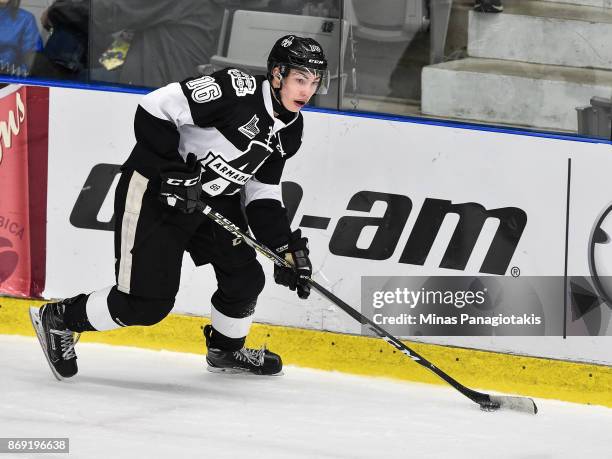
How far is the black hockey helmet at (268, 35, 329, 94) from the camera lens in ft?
11.5

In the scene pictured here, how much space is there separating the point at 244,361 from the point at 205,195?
64 cm

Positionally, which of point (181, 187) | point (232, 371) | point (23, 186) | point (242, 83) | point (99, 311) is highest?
point (242, 83)

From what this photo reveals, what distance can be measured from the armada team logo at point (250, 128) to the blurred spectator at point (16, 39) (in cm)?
123

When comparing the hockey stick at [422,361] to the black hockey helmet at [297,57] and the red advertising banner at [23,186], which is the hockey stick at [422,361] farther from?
the red advertising banner at [23,186]

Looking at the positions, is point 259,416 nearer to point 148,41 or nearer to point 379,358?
point 379,358

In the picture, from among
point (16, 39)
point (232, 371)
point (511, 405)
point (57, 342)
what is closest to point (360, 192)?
point (232, 371)

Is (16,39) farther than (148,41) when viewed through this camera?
Yes

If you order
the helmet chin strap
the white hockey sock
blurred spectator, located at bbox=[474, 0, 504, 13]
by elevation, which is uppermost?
blurred spectator, located at bbox=[474, 0, 504, 13]

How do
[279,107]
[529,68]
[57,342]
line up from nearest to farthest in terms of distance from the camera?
[279,107]
[57,342]
[529,68]

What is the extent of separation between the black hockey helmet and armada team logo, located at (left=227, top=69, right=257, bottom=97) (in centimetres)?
6

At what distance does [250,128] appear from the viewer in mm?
3602

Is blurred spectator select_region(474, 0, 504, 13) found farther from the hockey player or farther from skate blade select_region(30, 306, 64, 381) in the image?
skate blade select_region(30, 306, 64, 381)

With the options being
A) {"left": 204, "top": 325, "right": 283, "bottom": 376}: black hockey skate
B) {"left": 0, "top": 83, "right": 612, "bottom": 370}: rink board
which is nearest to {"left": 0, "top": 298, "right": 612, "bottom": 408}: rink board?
{"left": 0, "top": 83, "right": 612, "bottom": 370}: rink board

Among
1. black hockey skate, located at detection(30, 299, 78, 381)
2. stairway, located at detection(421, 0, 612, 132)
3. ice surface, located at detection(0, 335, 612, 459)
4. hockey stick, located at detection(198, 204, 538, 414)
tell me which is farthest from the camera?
stairway, located at detection(421, 0, 612, 132)
